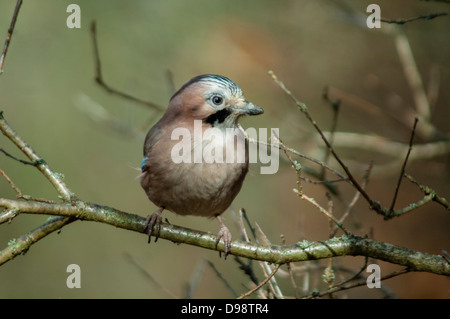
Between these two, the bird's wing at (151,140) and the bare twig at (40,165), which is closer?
the bare twig at (40,165)

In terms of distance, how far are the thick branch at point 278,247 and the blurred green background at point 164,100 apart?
3701 millimetres

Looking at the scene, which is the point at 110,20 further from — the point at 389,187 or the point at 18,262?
the point at 389,187

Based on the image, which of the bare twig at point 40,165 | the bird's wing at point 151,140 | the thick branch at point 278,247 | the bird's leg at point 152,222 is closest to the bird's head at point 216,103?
the bird's wing at point 151,140

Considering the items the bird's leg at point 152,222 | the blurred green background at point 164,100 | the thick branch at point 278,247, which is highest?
the blurred green background at point 164,100

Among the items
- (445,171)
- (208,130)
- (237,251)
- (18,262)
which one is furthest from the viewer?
(18,262)

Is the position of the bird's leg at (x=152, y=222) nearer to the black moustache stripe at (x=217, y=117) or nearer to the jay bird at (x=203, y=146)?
the jay bird at (x=203, y=146)

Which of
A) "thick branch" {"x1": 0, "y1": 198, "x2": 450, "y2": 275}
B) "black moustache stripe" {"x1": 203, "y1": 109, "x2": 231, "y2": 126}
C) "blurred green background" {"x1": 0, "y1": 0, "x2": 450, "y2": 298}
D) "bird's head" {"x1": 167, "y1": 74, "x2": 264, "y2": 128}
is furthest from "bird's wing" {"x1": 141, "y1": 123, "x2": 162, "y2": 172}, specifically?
"blurred green background" {"x1": 0, "y1": 0, "x2": 450, "y2": 298}

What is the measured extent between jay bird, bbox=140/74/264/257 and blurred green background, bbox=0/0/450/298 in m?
3.14

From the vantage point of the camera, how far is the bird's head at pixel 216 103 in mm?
3936

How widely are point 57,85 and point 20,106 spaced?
23.4 inches

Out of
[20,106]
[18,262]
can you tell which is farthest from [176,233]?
[20,106]

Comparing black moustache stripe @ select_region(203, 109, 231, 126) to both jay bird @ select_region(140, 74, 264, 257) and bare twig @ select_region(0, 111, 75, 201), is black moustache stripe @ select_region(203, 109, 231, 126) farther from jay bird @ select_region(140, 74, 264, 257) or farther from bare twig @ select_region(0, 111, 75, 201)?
bare twig @ select_region(0, 111, 75, 201)

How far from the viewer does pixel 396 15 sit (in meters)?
7.47

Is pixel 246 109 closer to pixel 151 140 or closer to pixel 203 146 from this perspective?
pixel 203 146
